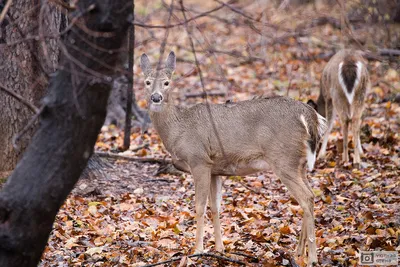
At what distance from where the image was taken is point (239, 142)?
246 inches

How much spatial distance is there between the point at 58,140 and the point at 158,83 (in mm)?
2381

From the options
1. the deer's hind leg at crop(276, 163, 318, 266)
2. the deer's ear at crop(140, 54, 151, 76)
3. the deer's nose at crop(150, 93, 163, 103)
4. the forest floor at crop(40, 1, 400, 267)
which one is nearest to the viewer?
the deer's hind leg at crop(276, 163, 318, 266)

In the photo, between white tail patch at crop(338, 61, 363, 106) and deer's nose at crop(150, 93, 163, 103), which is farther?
white tail patch at crop(338, 61, 363, 106)

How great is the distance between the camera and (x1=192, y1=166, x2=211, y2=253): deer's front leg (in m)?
6.07

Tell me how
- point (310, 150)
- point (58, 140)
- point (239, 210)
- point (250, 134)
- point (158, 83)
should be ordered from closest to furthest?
point (58, 140) < point (310, 150) < point (250, 134) < point (158, 83) < point (239, 210)

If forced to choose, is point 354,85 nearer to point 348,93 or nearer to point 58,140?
point 348,93

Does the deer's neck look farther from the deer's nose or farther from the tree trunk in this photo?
the tree trunk

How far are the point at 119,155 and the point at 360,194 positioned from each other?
348cm

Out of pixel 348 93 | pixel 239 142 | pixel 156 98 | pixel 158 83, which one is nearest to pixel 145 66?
pixel 158 83

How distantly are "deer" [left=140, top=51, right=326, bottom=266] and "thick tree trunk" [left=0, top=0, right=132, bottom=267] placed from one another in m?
1.98

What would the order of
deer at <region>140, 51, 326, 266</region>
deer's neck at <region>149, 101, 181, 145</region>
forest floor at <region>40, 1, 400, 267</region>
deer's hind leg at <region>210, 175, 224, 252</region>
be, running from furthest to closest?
deer's neck at <region>149, 101, 181, 145</region>, deer's hind leg at <region>210, 175, 224, 252</region>, deer at <region>140, 51, 326, 266</region>, forest floor at <region>40, 1, 400, 267</region>

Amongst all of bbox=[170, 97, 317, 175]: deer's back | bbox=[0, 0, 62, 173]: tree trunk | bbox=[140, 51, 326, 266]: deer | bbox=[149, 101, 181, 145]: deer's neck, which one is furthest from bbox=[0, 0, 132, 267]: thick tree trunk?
bbox=[0, 0, 62, 173]: tree trunk

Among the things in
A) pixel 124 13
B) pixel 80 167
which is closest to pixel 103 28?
pixel 124 13

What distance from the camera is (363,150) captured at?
10016mm
